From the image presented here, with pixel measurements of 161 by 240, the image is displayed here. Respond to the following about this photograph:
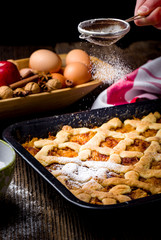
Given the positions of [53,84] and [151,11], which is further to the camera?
[53,84]

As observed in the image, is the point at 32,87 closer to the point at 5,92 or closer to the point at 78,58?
the point at 5,92

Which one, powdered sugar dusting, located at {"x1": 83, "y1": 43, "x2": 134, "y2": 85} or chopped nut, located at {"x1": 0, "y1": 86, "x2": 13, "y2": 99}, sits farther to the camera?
powdered sugar dusting, located at {"x1": 83, "y1": 43, "x2": 134, "y2": 85}

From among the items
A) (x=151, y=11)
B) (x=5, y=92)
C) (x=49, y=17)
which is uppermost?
(x=151, y=11)

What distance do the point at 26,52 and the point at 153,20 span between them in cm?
94

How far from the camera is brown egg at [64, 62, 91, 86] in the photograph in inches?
50.1

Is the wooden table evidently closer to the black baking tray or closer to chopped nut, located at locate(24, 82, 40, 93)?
the black baking tray

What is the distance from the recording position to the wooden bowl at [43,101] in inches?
44.6

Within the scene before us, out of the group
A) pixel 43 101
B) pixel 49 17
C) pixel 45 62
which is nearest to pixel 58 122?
pixel 43 101

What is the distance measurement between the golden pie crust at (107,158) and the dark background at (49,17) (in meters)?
1.24

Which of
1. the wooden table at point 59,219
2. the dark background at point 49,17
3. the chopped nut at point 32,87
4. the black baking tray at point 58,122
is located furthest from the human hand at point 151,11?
the dark background at point 49,17

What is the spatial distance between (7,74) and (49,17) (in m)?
1.10

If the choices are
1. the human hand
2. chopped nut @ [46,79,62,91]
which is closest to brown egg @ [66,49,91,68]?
chopped nut @ [46,79,62,91]

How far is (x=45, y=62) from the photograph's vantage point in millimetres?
1355

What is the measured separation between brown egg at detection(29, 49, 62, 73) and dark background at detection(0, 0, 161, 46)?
2.97 ft
